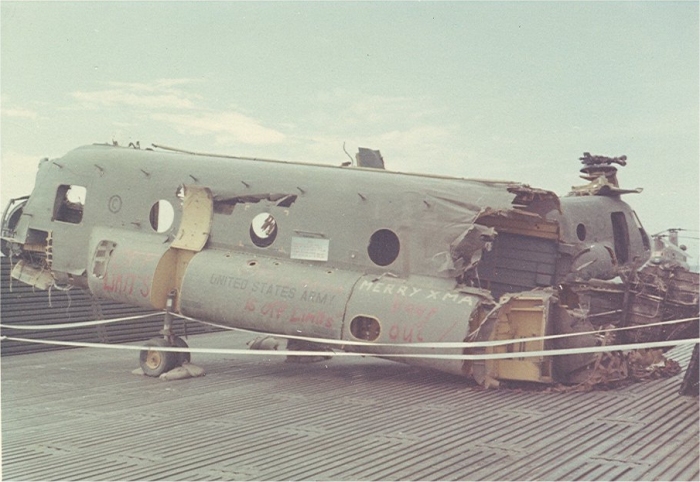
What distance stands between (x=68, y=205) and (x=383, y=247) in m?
6.29

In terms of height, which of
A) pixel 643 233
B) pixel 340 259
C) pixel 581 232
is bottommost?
pixel 340 259

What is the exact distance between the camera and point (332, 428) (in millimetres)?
8125

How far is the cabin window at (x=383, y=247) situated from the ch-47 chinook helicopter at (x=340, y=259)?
0.02 meters

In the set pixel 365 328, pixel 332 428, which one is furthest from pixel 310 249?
pixel 332 428

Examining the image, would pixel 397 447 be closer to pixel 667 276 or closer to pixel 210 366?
pixel 210 366

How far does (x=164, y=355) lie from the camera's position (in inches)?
452

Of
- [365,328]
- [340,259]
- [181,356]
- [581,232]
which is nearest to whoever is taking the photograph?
[365,328]

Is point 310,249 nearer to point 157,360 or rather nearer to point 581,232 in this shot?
point 157,360

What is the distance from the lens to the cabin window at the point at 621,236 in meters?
16.7

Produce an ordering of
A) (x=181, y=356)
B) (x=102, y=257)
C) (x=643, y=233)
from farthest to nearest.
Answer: (x=643, y=233) → (x=102, y=257) → (x=181, y=356)

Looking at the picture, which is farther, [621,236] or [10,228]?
[621,236]

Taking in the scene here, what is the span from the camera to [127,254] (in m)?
12.1

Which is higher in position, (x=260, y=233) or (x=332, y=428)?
(x=260, y=233)

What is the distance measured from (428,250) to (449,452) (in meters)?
4.05
